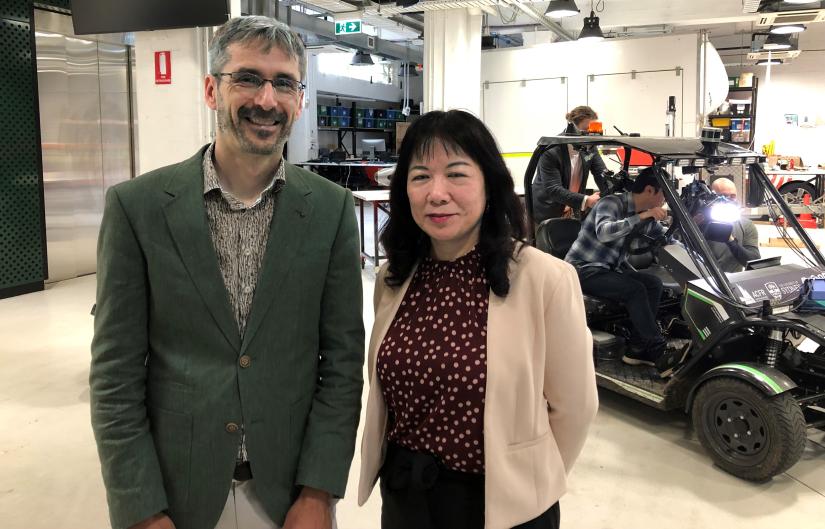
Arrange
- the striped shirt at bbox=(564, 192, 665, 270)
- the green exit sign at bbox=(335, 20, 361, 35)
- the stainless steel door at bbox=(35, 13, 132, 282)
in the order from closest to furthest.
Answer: the striped shirt at bbox=(564, 192, 665, 270) < the stainless steel door at bbox=(35, 13, 132, 282) < the green exit sign at bbox=(335, 20, 361, 35)

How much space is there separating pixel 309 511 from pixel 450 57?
28.4 feet

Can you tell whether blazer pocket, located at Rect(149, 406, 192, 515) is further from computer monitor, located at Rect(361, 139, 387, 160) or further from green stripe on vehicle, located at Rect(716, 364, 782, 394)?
computer monitor, located at Rect(361, 139, 387, 160)

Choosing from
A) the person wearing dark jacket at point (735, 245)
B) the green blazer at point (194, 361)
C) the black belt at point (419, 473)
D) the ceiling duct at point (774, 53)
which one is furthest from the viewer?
the ceiling duct at point (774, 53)

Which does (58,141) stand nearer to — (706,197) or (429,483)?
(706,197)

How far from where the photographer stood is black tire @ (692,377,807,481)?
311 centimetres

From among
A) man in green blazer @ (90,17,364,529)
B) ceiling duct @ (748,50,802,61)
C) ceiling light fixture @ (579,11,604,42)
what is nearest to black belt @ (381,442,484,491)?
man in green blazer @ (90,17,364,529)

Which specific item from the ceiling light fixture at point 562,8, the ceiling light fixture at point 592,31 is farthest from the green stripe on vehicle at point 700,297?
the ceiling light fixture at point 592,31

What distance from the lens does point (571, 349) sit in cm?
149

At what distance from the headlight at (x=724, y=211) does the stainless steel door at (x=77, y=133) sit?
23.1ft

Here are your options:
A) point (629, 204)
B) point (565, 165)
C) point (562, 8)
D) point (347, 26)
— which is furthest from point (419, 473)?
point (347, 26)

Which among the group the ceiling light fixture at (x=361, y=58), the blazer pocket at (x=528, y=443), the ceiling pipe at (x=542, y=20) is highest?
the ceiling light fixture at (x=361, y=58)

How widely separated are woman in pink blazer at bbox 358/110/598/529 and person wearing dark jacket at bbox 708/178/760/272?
262 centimetres

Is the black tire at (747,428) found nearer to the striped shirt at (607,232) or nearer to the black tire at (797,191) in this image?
the striped shirt at (607,232)

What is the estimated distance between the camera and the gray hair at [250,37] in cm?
142
